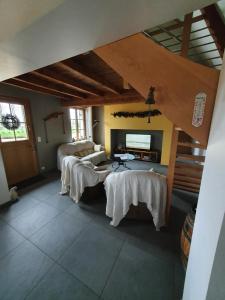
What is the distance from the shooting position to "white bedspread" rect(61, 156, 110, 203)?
237cm

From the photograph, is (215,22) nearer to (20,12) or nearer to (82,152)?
(20,12)

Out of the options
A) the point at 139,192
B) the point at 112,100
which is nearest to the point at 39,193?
the point at 139,192

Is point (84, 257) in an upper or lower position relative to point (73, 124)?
lower

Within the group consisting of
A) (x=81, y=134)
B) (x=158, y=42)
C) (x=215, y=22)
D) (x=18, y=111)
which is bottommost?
(x=81, y=134)

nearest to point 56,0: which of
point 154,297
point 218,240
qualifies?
point 218,240

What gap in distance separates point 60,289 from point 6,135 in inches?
133

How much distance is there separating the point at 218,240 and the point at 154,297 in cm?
126

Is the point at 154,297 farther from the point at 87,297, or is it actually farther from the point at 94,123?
the point at 94,123

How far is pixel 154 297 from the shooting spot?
4.09ft

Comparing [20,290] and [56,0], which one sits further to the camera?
[20,290]

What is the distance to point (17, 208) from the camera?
98.8 inches

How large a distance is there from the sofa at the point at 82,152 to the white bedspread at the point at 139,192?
8.63 feet

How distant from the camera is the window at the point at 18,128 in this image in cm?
314

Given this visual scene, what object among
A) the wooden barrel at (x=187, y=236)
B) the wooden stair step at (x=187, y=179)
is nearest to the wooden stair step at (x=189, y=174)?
→ the wooden stair step at (x=187, y=179)
